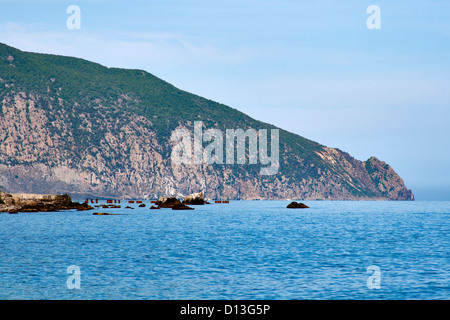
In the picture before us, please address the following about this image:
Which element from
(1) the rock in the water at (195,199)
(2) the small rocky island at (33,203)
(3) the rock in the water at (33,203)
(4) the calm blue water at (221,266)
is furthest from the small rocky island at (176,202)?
(4) the calm blue water at (221,266)

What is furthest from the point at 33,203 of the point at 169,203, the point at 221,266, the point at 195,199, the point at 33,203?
the point at 221,266

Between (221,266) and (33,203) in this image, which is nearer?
(221,266)

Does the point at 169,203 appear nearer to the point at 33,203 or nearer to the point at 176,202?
the point at 176,202

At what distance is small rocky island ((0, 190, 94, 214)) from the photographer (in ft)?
372

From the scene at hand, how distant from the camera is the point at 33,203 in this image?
121 metres

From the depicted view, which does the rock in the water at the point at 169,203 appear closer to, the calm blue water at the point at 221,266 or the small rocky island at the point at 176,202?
the small rocky island at the point at 176,202

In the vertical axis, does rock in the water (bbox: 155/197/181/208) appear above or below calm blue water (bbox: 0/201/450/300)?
above

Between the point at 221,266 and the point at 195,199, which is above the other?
the point at 195,199

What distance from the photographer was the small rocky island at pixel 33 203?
113312 mm

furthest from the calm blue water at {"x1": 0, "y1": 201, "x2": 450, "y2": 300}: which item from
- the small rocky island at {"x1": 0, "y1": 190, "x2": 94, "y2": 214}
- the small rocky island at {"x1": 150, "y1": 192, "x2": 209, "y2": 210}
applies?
the small rocky island at {"x1": 150, "y1": 192, "x2": 209, "y2": 210}

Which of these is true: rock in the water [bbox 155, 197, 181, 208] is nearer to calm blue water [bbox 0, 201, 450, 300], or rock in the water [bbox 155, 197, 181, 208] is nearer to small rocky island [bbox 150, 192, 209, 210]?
small rocky island [bbox 150, 192, 209, 210]

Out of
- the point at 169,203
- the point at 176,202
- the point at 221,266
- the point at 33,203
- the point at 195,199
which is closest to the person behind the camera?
the point at 221,266

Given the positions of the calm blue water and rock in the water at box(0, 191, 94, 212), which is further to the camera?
rock in the water at box(0, 191, 94, 212)
